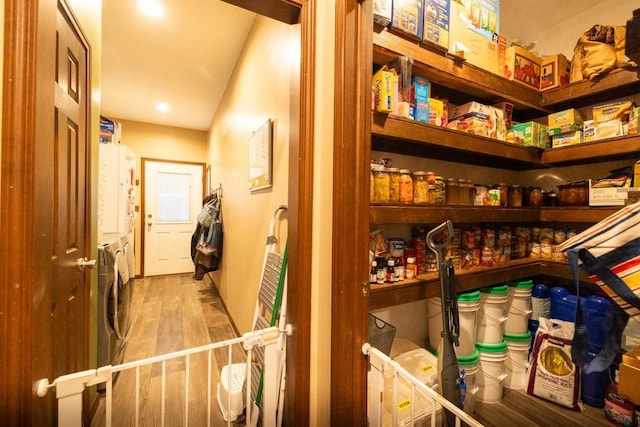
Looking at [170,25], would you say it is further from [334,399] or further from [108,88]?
[334,399]

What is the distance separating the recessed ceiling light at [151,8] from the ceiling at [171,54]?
0.04 m

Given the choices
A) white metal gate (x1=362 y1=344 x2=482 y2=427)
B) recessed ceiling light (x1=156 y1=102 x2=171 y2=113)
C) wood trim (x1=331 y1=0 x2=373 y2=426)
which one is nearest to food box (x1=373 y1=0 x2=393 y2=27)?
wood trim (x1=331 y1=0 x2=373 y2=426)

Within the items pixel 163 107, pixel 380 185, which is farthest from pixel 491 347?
pixel 163 107

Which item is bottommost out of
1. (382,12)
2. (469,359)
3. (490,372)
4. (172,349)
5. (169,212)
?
(172,349)

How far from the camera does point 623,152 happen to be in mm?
1475

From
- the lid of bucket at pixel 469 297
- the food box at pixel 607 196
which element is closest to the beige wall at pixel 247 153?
the lid of bucket at pixel 469 297

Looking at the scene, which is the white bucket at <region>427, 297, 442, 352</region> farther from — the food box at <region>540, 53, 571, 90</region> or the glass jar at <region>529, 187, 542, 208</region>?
the food box at <region>540, 53, 571, 90</region>

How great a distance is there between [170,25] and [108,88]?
6.23 ft

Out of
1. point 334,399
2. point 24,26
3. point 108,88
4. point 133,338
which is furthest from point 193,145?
point 334,399

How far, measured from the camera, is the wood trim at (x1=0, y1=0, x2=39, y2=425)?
0.62m

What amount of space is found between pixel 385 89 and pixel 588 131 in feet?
4.77

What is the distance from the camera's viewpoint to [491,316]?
1.67 m

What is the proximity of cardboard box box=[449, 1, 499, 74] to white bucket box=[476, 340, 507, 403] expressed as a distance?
1.71 m

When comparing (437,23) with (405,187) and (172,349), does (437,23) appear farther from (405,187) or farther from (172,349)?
(172,349)
